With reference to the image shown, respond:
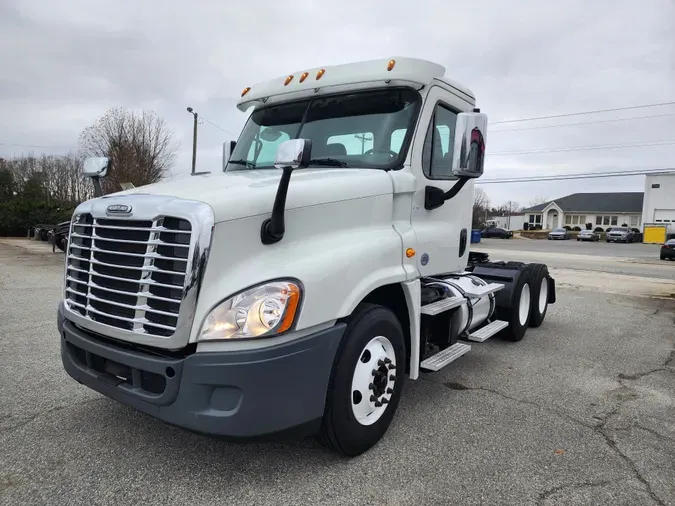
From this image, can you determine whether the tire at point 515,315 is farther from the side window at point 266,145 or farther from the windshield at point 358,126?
the side window at point 266,145

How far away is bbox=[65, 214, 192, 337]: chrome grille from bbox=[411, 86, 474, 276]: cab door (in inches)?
76.9

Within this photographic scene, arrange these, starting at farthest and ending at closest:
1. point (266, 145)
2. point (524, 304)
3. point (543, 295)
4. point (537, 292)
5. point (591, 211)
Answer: point (591, 211)
point (543, 295)
point (537, 292)
point (524, 304)
point (266, 145)

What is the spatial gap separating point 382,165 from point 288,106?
1179 mm

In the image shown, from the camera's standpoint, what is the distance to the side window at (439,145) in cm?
396

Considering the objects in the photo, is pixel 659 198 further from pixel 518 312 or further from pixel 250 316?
pixel 250 316

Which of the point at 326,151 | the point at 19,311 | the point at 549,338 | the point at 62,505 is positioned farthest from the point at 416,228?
the point at 19,311

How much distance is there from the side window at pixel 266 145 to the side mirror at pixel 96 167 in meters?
1.19

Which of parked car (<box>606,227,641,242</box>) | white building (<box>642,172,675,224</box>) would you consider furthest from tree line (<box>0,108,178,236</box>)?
white building (<box>642,172,675,224</box>)

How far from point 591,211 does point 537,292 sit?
7915 centimetres

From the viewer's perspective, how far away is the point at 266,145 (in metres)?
4.33

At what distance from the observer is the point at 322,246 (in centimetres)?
300

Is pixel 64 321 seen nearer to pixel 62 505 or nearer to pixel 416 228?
pixel 62 505

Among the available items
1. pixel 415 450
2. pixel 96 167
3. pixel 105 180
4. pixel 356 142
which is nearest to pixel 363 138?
pixel 356 142

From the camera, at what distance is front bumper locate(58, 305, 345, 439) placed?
2.53 meters
